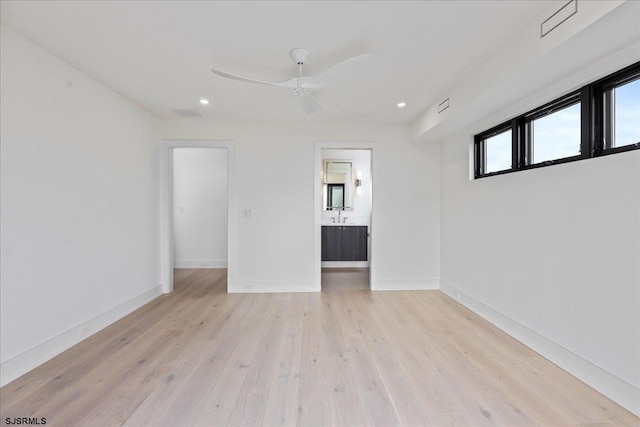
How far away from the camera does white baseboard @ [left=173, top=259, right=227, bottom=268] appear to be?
5680mm

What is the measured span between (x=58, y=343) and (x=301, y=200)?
290 centimetres

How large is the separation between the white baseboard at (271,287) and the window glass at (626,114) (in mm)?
3453

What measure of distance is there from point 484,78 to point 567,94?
1.98 feet

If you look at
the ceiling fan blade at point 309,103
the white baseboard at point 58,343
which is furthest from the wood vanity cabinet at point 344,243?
the white baseboard at point 58,343

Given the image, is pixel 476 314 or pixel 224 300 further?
pixel 224 300

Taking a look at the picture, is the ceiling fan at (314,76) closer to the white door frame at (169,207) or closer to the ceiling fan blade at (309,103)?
Answer: the ceiling fan blade at (309,103)

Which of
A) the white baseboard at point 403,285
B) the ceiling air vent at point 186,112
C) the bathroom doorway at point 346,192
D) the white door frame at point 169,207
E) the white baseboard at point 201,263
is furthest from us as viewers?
the bathroom doorway at point 346,192

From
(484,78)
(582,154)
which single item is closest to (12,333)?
(484,78)

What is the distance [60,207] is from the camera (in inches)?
94.0

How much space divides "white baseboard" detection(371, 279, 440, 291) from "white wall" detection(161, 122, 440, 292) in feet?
0.05

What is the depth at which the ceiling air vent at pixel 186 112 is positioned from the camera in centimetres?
360

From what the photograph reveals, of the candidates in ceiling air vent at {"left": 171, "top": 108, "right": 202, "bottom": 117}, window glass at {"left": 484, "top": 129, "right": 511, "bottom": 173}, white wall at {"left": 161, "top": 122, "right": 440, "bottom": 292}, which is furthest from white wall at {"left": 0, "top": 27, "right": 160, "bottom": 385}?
window glass at {"left": 484, "top": 129, "right": 511, "bottom": 173}

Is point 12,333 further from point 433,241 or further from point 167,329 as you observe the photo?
point 433,241

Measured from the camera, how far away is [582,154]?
2.05 meters
